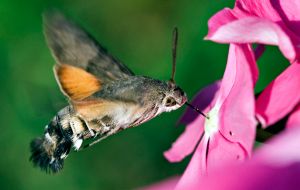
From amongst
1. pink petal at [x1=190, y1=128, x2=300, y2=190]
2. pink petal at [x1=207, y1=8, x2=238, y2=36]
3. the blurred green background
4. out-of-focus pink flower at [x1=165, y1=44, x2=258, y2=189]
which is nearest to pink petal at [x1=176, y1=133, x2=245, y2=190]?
out-of-focus pink flower at [x1=165, y1=44, x2=258, y2=189]

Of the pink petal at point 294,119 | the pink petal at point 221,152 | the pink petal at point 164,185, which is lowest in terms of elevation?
the pink petal at point 221,152

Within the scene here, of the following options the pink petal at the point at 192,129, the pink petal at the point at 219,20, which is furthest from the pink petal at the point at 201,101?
the pink petal at the point at 219,20

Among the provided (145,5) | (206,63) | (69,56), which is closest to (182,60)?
(206,63)

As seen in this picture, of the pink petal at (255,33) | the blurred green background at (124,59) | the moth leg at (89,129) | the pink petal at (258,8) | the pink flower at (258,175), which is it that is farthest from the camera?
the blurred green background at (124,59)

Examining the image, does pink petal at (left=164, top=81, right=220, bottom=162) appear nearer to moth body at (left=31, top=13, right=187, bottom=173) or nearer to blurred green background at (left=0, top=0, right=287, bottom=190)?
moth body at (left=31, top=13, right=187, bottom=173)

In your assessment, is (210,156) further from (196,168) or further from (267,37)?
(267,37)

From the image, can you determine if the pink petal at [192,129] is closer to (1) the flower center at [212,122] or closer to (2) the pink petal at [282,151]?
(1) the flower center at [212,122]
